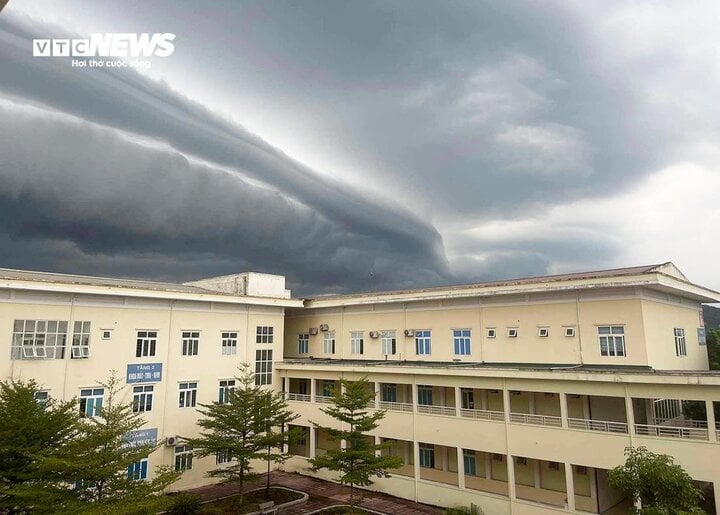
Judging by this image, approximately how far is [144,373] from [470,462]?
13127 mm

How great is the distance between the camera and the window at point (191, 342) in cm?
2011

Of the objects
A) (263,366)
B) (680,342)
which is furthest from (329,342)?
(680,342)

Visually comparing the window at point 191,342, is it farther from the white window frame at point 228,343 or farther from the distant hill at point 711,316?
the distant hill at point 711,316

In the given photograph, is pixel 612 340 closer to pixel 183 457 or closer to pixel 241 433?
pixel 241 433

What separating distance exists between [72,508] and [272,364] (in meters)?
13.5

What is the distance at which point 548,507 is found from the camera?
49.0 ft

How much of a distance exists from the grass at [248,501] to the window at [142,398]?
4.28 m

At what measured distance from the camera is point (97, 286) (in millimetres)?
17297

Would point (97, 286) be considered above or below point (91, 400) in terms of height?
above

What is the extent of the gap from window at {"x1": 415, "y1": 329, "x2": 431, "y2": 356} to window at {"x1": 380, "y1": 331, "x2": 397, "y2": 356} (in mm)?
1205

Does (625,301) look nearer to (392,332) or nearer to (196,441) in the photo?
(392,332)

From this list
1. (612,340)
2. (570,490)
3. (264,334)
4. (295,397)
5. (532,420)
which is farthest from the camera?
(264,334)

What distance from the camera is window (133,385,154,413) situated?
1831 centimetres

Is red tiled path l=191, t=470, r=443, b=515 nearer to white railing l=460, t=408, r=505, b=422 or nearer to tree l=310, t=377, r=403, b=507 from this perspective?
tree l=310, t=377, r=403, b=507
